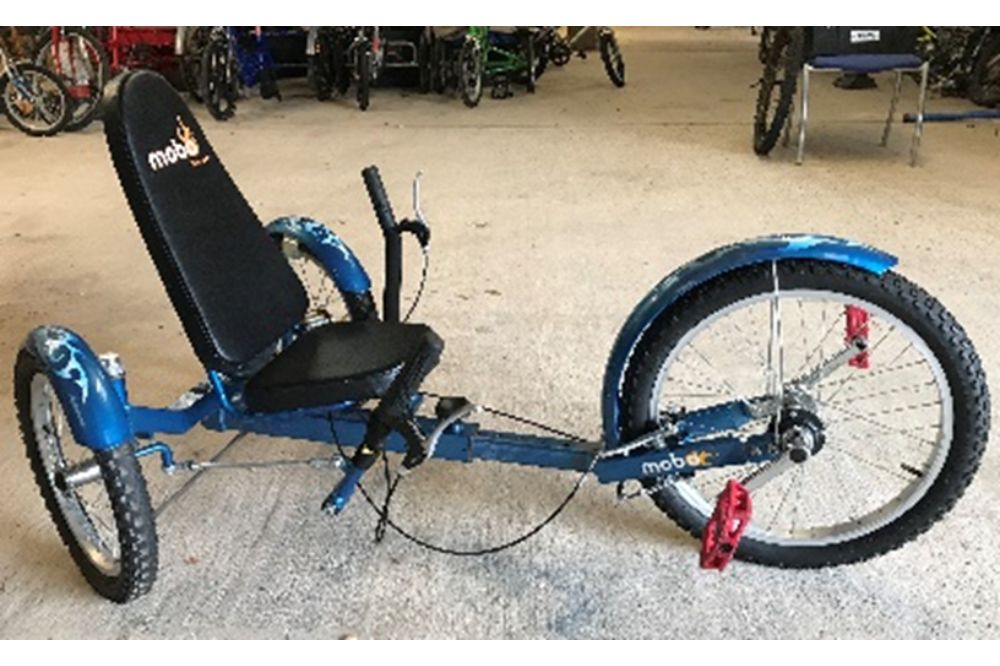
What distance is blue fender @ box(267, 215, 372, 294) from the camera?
2.20 meters

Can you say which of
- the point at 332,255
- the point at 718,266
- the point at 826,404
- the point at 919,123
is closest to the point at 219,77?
the point at 919,123

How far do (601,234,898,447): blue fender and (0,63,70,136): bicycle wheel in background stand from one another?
4.28 m

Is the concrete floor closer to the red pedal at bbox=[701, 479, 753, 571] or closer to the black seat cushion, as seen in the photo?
the red pedal at bbox=[701, 479, 753, 571]

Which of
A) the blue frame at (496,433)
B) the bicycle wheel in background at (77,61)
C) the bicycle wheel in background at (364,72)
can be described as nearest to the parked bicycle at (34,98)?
the bicycle wheel in background at (77,61)

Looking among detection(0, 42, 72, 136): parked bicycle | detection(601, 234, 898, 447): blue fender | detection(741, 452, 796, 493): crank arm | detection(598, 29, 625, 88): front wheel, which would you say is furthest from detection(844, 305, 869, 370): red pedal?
detection(598, 29, 625, 88): front wheel

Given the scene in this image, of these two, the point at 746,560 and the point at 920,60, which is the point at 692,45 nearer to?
the point at 920,60

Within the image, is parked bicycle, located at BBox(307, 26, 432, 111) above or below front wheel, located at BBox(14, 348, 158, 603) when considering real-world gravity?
above

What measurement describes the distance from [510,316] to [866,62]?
2.35 m

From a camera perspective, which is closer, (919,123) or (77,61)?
(919,123)

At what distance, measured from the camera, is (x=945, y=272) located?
3.16m

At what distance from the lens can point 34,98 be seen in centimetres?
514

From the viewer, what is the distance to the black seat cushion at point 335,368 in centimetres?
175

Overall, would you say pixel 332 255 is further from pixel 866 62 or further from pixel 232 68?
pixel 232 68

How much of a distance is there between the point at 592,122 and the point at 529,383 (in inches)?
124
